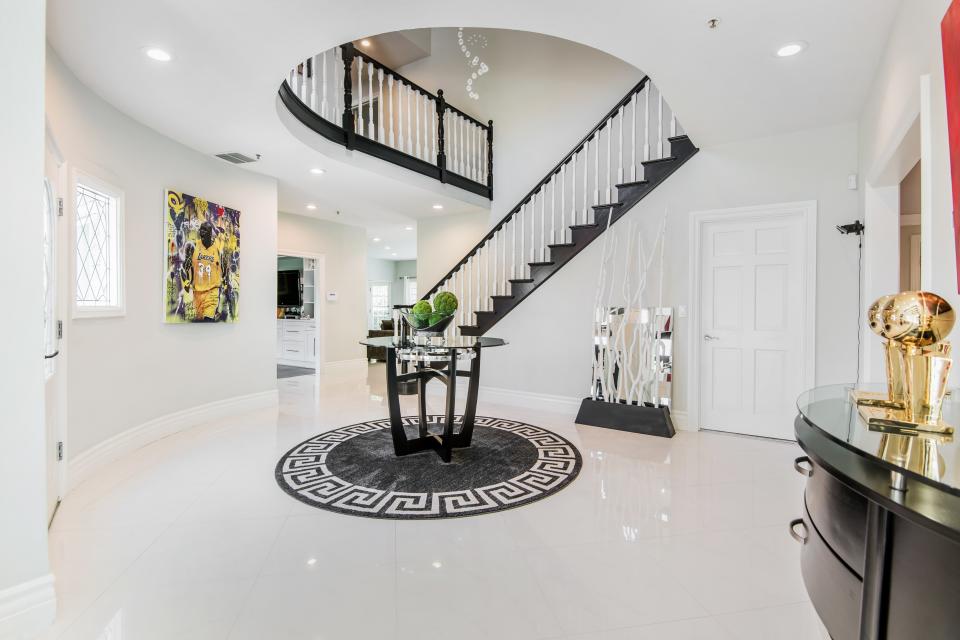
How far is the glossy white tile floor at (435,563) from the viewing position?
176 centimetres

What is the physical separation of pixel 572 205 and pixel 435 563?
14.3ft

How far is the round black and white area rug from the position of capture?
2764 mm

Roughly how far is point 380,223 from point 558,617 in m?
7.21

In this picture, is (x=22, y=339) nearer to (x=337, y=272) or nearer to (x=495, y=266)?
(x=495, y=266)

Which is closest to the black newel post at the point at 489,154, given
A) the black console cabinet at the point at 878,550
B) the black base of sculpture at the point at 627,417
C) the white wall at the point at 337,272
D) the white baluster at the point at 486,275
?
the white baluster at the point at 486,275

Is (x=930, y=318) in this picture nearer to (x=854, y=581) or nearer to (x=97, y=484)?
(x=854, y=581)

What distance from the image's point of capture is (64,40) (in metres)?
2.67

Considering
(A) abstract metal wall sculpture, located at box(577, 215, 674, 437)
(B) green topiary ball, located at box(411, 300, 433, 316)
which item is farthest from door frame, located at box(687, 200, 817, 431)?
(B) green topiary ball, located at box(411, 300, 433, 316)

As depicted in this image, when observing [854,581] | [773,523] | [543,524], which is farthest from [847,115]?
[854,581]

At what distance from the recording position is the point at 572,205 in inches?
218

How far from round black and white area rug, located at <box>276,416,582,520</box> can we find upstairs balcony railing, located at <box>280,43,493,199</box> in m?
2.76

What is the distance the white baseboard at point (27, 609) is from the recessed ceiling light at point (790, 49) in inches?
169

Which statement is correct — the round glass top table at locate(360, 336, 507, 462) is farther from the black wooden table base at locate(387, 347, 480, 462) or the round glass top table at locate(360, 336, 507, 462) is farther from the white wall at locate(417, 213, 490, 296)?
the white wall at locate(417, 213, 490, 296)

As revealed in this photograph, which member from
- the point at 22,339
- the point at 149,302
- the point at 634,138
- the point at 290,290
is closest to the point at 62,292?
the point at 149,302
